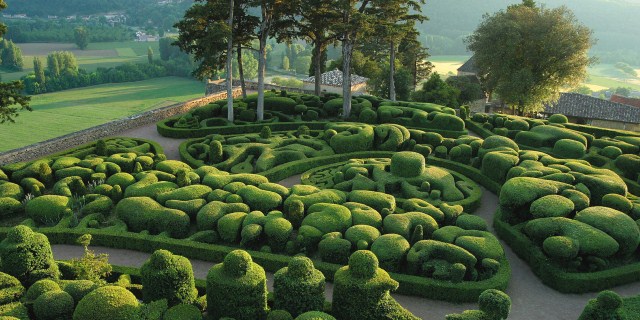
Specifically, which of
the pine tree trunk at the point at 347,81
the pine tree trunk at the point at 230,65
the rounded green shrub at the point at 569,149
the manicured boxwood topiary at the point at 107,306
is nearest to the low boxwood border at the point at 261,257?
the manicured boxwood topiary at the point at 107,306

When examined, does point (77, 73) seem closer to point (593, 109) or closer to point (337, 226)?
point (593, 109)

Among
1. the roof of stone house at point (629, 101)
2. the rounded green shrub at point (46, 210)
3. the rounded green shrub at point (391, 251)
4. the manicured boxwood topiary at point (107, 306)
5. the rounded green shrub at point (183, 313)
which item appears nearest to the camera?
the manicured boxwood topiary at point (107, 306)

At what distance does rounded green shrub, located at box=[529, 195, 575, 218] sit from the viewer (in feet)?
69.0

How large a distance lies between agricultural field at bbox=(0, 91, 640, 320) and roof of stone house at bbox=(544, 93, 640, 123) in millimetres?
24284

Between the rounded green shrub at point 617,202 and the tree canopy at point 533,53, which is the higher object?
the tree canopy at point 533,53

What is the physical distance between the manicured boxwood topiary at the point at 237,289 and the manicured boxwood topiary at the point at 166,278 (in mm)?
957

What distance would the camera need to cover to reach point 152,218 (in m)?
21.9

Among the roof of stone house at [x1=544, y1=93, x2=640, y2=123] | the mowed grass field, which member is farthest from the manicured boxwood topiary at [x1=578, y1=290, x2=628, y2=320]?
the mowed grass field

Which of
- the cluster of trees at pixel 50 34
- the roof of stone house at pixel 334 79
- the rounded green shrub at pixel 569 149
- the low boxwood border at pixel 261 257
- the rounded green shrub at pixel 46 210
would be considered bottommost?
the low boxwood border at pixel 261 257

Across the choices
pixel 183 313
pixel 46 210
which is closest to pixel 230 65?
pixel 46 210

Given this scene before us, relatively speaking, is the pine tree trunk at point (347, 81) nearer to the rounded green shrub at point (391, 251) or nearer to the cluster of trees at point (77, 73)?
the rounded green shrub at point (391, 251)

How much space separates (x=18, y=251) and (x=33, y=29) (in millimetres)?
200299

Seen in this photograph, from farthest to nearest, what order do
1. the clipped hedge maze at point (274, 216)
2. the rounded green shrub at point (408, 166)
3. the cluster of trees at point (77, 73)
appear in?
the cluster of trees at point (77, 73) → the rounded green shrub at point (408, 166) → the clipped hedge maze at point (274, 216)

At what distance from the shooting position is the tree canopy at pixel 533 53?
45688 millimetres
